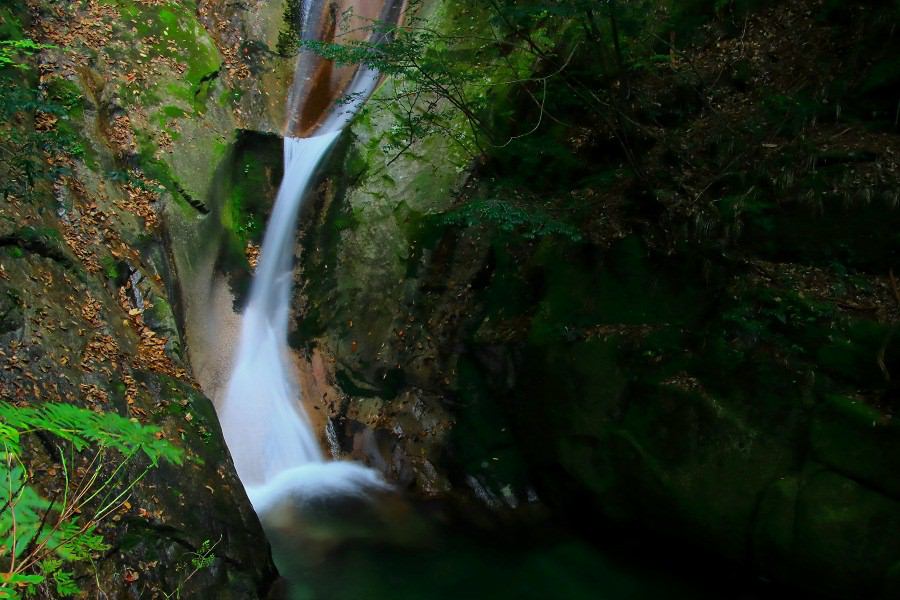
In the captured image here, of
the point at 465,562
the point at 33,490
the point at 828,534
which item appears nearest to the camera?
the point at 33,490

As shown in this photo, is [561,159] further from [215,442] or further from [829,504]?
[215,442]

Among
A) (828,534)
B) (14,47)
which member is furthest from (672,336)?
(14,47)

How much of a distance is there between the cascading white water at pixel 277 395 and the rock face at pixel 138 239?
0.66 metres

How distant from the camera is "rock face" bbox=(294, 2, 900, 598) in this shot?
5.30 meters

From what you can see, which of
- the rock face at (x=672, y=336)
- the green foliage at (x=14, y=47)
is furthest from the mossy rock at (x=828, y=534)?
the green foliage at (x=14, y=47)

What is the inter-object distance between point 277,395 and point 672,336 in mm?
5590

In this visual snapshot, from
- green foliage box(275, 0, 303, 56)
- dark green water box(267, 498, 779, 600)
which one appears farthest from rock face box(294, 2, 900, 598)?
green foliage box(275, 0, 303, 56)

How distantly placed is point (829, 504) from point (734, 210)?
114 inches

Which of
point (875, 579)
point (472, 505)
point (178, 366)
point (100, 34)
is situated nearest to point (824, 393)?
point (875, 579)

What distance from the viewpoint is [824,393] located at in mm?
5359

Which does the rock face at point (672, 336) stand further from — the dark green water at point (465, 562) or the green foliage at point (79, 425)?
the green foliage at point (79, 425)

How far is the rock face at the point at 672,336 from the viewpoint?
530cm

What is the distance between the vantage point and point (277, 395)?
347 inches

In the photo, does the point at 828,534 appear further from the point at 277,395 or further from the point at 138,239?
the point at 138,239
